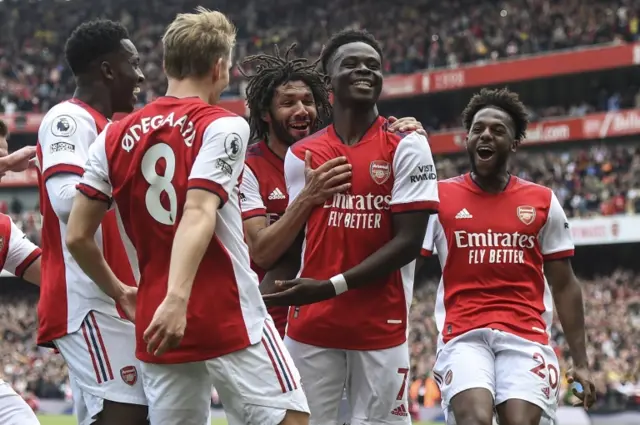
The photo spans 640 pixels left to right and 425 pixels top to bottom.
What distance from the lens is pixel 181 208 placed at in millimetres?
4238

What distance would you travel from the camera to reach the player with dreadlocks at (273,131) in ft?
19.3

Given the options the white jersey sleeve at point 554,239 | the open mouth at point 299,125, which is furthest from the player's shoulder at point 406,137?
the white jersey sleeve at point 554,239

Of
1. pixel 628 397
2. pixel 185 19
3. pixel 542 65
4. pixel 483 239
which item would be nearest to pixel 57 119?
pixel 185 19

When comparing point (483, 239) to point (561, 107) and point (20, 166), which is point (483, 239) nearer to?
point (20, 166)

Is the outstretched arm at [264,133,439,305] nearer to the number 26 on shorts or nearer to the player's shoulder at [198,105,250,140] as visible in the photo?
the number 26 on shorts

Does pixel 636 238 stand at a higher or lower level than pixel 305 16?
lower

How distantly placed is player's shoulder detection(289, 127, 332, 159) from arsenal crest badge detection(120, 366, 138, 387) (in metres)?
1.37

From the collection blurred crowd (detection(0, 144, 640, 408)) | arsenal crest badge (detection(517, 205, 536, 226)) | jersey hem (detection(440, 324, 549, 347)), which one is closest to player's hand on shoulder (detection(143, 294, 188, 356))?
jersey hem (detection(440, 324, 549, 347))

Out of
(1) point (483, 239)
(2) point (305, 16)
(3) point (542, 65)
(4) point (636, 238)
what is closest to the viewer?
(1) point (483, 239)

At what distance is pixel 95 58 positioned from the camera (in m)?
5.45

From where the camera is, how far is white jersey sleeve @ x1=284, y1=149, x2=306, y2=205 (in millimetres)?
5660

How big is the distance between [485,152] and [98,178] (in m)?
2.64

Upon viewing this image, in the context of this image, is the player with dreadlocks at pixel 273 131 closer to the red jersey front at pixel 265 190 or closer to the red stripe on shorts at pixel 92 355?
the red jersey front at pixel 265 190

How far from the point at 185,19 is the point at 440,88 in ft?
103
